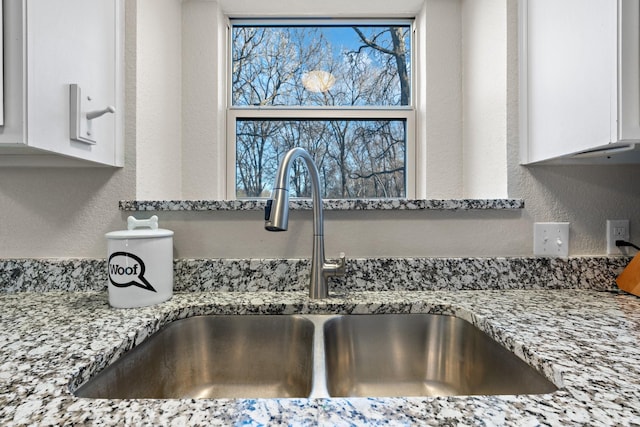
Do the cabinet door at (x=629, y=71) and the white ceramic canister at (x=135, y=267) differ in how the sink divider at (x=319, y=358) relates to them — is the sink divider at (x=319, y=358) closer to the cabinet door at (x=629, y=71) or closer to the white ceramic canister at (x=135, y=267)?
the white ceramic canister at (x=135, y=267)

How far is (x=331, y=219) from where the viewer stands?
98cm

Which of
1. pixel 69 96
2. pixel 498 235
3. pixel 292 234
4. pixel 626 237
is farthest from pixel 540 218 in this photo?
pixel 69 96

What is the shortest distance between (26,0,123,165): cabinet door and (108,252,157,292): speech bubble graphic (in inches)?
11.2

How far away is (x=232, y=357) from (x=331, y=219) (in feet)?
1.53

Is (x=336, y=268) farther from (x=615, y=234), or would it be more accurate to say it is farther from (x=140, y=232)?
(x=615, y=234)

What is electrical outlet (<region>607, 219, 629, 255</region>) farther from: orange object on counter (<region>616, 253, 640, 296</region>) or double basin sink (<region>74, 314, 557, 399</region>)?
double basin sink (<region>74, 314, 557, 399</region>)

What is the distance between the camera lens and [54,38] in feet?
2.40

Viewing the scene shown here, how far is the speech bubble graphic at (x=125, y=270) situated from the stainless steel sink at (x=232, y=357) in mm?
140

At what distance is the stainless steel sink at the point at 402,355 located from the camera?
770 mm

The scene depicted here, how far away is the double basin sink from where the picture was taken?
759mm

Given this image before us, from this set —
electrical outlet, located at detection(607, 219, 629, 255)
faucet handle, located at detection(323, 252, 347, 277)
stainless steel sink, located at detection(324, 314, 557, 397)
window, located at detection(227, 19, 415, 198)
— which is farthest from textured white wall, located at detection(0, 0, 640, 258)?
window, located at detection(227, 19, 415, 198)

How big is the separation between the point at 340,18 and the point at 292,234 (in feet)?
3.65

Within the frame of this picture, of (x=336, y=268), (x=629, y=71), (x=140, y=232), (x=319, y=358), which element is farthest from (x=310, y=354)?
(x=629, y=71)

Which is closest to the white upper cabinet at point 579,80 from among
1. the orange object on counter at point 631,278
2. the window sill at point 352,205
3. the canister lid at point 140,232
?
the window sill at point 352,205
